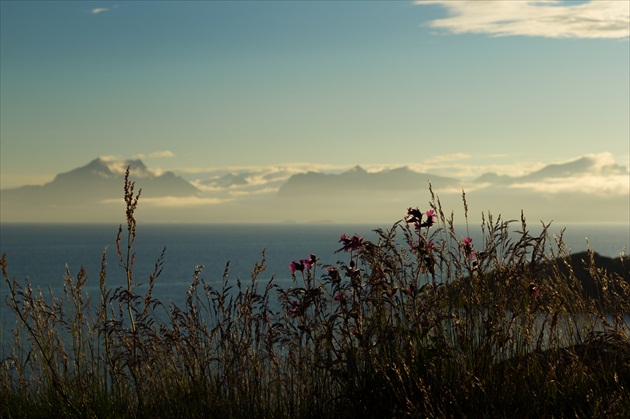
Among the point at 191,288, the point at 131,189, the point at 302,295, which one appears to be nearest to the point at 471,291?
the point at 302,295

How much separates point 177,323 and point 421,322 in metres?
1.78

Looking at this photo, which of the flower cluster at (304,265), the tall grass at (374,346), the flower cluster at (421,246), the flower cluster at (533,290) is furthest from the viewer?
the flower cluster at (304,265)

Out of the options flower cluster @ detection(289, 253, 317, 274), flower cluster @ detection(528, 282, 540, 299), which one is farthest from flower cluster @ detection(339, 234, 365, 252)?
flower cluster @ detection(528, 282, 540, 299)

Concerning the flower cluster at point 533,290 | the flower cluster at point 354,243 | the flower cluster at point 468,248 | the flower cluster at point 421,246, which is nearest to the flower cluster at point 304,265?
the flower cluster at point 354,243

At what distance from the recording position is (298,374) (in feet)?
16.1

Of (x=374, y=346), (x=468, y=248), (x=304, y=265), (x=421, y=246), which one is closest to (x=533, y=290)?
(x=468, y=248)

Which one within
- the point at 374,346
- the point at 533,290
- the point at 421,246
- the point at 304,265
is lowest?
the point at 374,346

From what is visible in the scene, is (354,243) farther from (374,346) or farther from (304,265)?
(374,346)

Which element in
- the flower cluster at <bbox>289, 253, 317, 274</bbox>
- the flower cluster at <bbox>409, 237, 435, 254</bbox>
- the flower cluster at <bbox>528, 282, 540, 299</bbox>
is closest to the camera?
the flower cluster at <bbox>409, 237, 435, 254</bbox>

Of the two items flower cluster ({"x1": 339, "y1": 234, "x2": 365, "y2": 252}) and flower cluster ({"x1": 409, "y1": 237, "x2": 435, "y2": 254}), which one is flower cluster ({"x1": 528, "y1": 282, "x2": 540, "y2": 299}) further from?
flower cluster ({"x1": 339, "y1": 234, "x2": 365, "y2": 252})

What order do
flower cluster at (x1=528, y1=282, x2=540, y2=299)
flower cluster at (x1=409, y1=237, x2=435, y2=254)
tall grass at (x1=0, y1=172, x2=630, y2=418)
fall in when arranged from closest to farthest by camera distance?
tall grass at (x1=0, y1=172, x2=630, y2=418)
flower cluster at (x1=409, y1=237, x2=435, y2=254)
flower cluster at (x1=528, y1=282, x2=540, y2=299)

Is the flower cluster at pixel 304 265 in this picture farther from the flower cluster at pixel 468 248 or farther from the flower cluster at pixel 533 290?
the flower cluster at pixel 533 290

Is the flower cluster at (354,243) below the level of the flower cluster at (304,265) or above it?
above

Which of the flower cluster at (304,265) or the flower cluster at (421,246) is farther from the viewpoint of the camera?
the flower cluster at (304,265)
